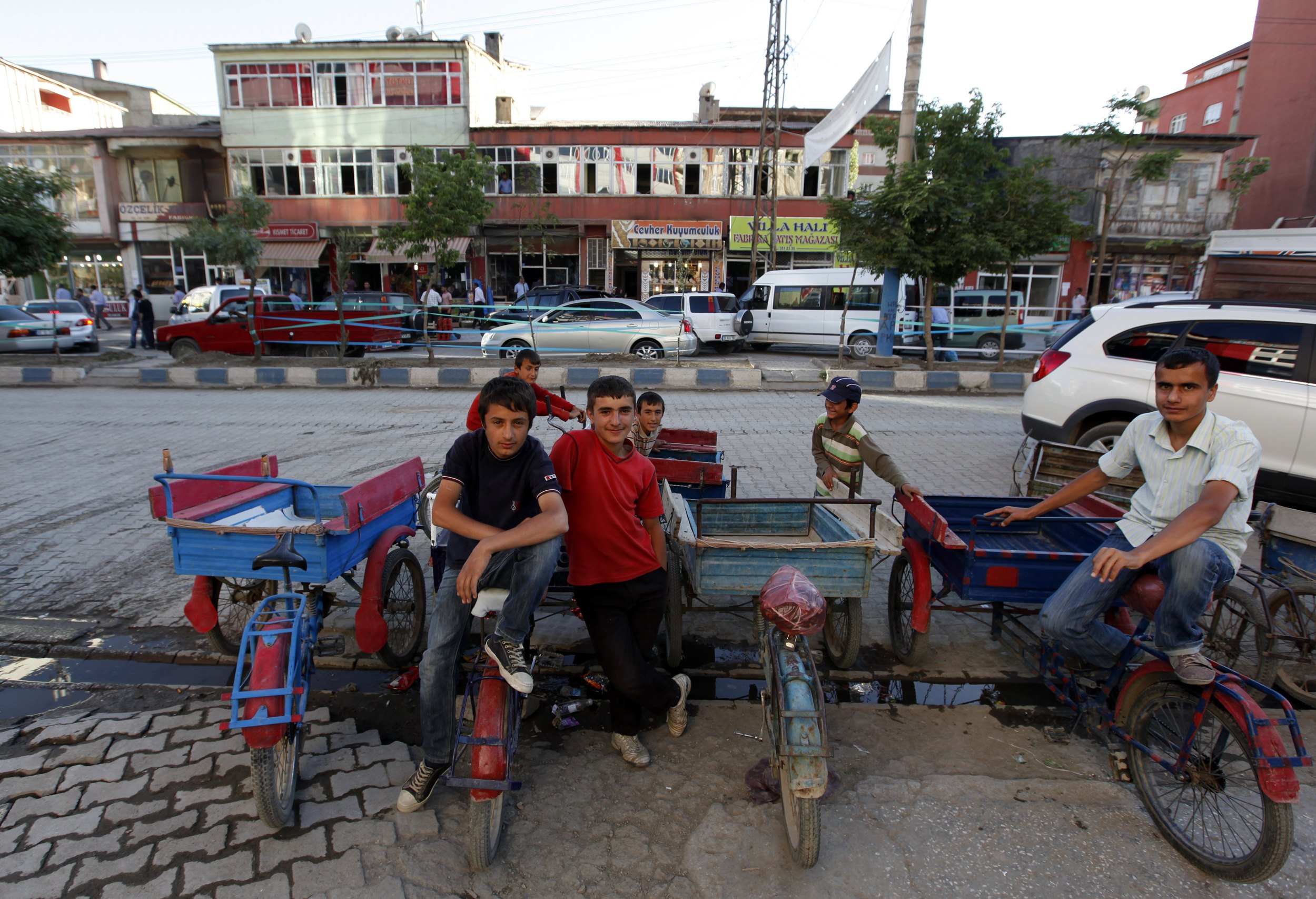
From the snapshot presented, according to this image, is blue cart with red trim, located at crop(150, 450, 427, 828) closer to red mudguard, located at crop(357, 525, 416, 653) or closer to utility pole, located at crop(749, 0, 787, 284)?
red mudguard, located at crop(357, 525, 416, 653)

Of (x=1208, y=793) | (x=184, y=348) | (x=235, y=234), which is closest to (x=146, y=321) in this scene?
(x=184, y=348)

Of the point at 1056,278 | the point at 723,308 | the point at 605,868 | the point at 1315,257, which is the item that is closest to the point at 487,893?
the point at 605,868

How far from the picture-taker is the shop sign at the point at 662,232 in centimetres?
3041

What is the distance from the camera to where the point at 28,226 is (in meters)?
16.5

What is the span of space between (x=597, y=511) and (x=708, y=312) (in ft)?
57.5

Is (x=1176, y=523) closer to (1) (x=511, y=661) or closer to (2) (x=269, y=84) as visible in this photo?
(1) (x=511, y=661)

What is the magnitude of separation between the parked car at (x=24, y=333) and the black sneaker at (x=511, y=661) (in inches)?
851

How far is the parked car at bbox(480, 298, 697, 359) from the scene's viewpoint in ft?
57.2

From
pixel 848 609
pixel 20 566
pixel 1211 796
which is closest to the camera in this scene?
pixel 1211 796

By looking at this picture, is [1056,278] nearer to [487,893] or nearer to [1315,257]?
[1315,257]

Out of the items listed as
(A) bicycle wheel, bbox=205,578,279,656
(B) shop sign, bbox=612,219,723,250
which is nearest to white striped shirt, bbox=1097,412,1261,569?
(A) bicycle wheel, bbox=205,578,279,656

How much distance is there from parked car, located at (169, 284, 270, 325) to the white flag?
14.5 meters

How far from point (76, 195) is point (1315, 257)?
41278mm

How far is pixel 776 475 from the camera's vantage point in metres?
7.51
